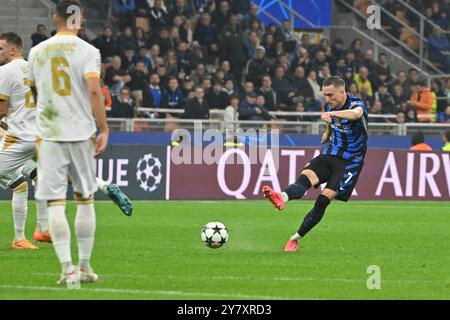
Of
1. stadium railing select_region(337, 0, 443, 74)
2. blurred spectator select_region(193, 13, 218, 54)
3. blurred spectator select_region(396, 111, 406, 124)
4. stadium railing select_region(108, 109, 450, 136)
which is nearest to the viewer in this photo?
stadium railing select_region(108, 109, 450, 136)

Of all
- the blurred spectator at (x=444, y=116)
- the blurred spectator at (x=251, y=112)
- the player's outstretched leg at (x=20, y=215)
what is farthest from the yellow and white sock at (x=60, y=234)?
the blurred spectator at (x=444, y=116)

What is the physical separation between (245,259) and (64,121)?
11.1 feet

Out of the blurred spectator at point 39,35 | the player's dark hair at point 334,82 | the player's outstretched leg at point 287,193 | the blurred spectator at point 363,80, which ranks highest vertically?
the blurred spectator at point 39,35

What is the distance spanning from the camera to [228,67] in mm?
27219

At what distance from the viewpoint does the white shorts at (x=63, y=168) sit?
29.6 ft

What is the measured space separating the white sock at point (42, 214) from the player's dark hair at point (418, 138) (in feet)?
43.6

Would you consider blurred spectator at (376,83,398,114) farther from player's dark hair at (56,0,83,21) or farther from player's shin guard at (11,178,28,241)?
player's dark hair at (56,0,83,21)

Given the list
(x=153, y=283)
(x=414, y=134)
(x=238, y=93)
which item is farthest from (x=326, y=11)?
(x=153, y=283)

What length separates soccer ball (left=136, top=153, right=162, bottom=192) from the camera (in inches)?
860

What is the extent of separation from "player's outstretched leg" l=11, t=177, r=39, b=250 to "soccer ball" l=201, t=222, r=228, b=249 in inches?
77.1

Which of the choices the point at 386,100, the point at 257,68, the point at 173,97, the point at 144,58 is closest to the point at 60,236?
the point at 173,97

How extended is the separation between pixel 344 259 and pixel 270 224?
5021 millimetres

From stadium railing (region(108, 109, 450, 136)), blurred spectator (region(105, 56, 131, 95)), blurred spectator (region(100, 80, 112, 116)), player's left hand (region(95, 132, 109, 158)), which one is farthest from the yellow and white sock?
blurred spectator (region(105, 56, 131, 95))

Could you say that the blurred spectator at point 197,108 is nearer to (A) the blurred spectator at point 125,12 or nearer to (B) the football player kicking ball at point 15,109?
(A) the blurred spectator at point 125,12
